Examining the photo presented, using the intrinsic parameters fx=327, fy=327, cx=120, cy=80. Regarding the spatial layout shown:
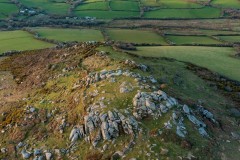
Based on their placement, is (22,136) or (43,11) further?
(43,11)

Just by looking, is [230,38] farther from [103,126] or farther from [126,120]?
[103,126]

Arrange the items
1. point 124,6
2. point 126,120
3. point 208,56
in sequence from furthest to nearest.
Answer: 1. point 124,6
2. point 208,56
3. point 126,120

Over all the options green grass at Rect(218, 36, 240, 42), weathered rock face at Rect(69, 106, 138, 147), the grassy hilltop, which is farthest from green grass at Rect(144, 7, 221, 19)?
weathered rock face at Rect(69, 106, 138, 147)

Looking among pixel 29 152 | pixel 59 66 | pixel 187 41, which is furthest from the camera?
pixel 187 41

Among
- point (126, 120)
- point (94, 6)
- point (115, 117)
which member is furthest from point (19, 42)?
point (94, 6)

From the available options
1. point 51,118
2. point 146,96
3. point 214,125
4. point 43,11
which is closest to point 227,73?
point 214,125

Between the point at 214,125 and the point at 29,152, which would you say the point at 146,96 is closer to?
A: the point at 214,125
